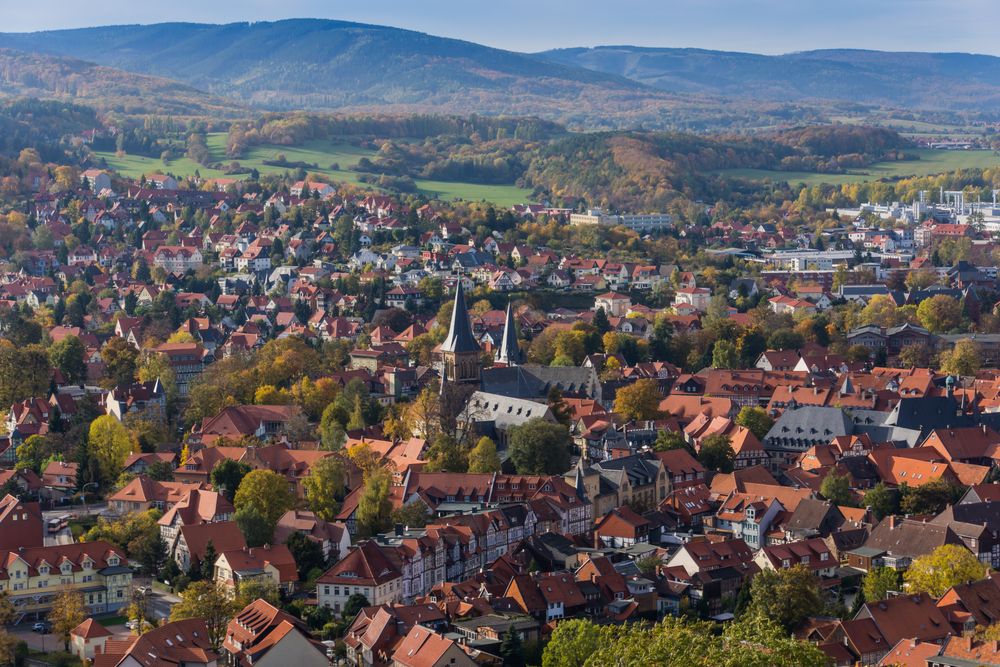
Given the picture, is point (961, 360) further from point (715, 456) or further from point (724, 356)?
point (715, 456)

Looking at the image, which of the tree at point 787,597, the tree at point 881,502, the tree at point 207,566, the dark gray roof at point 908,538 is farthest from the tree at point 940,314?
the tree at point 207,566

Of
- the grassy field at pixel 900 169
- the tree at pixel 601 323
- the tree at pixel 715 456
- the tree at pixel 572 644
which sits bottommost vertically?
the grassy field at pixel 900 169

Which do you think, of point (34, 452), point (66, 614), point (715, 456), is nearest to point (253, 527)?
point (66, 614)

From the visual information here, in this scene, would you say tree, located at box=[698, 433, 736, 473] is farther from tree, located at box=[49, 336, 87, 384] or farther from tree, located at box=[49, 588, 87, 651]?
tree, located at box=[49, 336, 87, 384]

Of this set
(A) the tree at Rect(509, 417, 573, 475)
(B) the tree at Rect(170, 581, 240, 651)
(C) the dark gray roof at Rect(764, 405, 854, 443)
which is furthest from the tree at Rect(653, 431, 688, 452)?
(B) the tree at Rect(170, 581, 240, 651)

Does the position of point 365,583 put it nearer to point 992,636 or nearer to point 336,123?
point 992,636

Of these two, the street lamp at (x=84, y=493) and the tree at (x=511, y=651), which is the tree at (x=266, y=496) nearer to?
the street lamp at (x=84, y=493)
